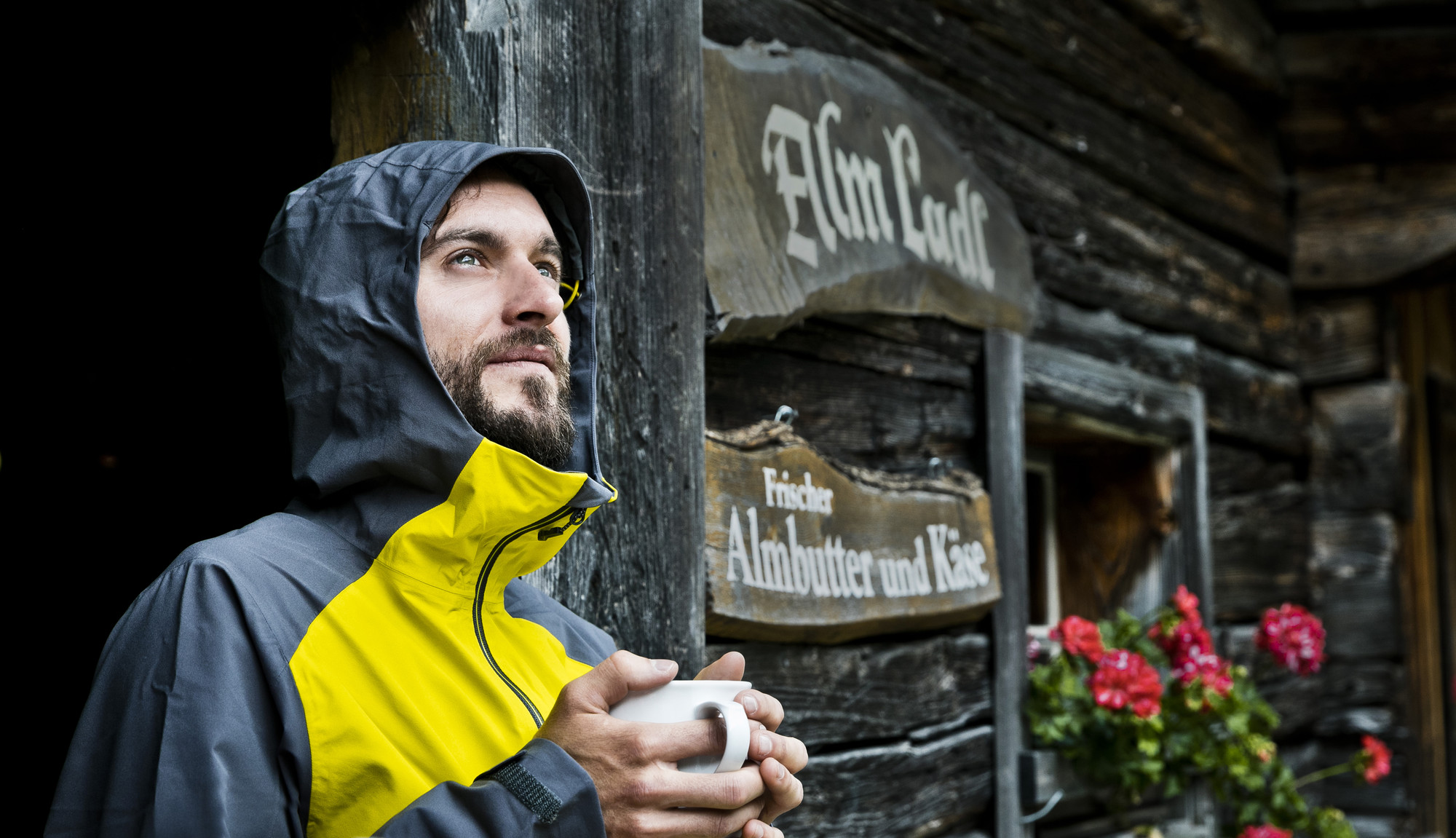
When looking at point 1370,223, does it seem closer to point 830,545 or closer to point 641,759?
point 830,545

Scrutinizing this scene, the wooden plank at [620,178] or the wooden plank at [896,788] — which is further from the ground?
the wooden plank at [620,178]

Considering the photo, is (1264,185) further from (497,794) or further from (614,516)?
(497,794)

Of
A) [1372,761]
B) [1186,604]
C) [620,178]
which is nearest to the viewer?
[620,178]

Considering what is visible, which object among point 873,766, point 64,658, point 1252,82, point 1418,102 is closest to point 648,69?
point 873,766

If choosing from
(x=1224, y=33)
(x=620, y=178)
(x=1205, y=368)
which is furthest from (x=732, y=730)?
(x=1224, y=33)

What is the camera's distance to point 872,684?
239cm

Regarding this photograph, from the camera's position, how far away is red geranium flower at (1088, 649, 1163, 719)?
111 inches

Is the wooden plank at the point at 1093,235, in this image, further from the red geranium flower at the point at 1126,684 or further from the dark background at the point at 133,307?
the red geranium flower at the point at 1126,684

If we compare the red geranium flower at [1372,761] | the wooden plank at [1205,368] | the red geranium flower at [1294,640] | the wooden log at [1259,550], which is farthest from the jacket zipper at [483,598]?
the red geranium flower at [1372,761]

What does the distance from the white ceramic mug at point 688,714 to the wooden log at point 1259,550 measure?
3385 mm

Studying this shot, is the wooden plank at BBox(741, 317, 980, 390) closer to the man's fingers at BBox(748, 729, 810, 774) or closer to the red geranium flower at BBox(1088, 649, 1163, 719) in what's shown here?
the red geranium flower at BBox(1088, 649, 1163, 719)

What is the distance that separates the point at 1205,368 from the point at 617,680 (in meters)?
3.44

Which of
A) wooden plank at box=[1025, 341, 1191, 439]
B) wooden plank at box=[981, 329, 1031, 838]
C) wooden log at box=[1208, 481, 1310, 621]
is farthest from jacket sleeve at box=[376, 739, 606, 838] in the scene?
wooden log at box=[1208, 481, 1310, 621]

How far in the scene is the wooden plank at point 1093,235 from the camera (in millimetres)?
2445
